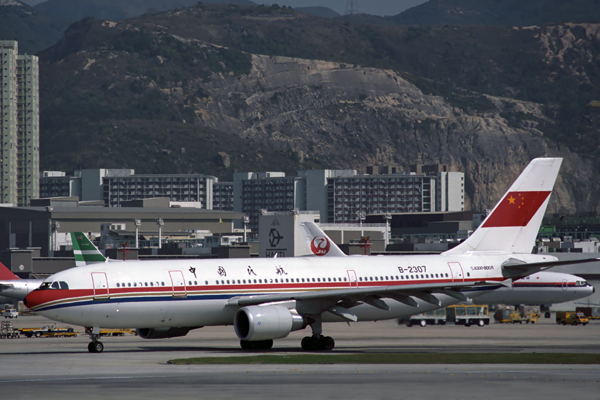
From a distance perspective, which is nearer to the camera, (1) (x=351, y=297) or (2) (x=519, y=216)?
(1) (x=351, y=297)

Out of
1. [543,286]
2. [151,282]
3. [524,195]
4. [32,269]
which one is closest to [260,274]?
[151,282]

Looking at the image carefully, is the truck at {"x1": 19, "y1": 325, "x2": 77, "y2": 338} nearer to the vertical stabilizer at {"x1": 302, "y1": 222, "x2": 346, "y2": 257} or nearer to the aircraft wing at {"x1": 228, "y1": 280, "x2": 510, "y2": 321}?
the aircraft wing at {"x1": 228, "y1": 280, "x2": 510, "y2": 321}

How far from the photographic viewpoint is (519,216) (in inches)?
2478

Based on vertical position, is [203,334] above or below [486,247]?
below

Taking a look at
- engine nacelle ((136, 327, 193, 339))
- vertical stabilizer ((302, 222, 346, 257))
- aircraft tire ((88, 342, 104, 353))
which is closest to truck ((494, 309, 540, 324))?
vertical stabilizer ((302, 222, 346, 257))

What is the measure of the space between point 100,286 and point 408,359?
17.0m

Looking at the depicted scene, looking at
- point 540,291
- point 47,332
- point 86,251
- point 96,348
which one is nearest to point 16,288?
point 47,332

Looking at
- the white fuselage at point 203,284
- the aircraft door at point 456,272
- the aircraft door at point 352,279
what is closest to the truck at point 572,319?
the white fuselage at point 203,284

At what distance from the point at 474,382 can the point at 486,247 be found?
28466mm

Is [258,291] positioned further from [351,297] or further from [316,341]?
[351,297]

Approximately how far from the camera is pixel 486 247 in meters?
62.4

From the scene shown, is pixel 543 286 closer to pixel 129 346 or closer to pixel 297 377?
pixel 129 346

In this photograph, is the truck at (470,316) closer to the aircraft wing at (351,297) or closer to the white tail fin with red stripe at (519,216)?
the white tail fin with red stripe at (519,216)

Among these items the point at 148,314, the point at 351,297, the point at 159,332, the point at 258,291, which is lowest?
the point at 159,332
